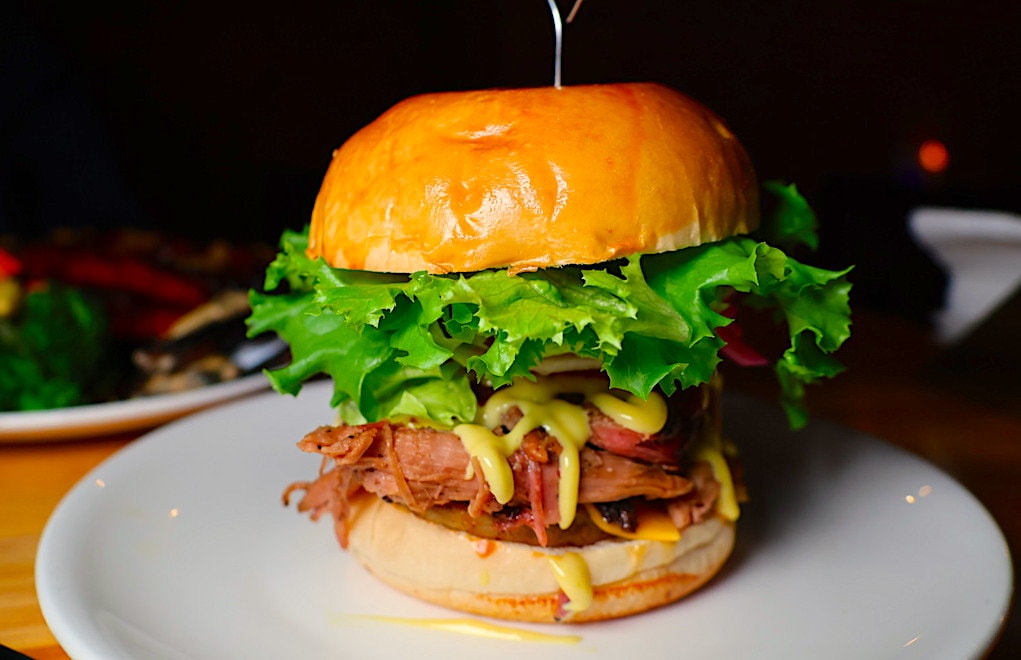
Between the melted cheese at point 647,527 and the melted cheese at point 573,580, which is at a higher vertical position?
the melted cheese at point 647,527

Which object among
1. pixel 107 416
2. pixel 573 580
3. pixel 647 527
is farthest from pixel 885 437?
pixel 107 416

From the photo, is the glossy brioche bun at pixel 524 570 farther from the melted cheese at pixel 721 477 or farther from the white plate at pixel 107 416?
the white plate at pixel 107 416

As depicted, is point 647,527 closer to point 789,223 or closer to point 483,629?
point 483,629

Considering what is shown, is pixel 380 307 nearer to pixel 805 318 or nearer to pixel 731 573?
pixel 805 318

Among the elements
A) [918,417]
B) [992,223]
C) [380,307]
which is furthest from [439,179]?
[992,223]

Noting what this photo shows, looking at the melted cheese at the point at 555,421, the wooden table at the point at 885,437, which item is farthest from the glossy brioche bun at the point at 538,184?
the wooden table at the point at 885,437

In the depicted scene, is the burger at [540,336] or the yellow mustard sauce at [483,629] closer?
the burger at [540,336]

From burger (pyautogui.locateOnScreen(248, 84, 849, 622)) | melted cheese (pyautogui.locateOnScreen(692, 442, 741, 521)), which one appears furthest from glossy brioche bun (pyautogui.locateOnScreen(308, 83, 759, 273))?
melted cheese (pyautogui.locateOnScreen(692, 442, 741, 521))
